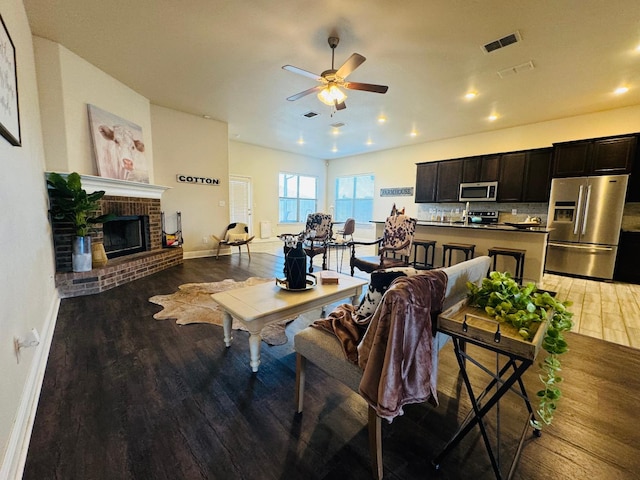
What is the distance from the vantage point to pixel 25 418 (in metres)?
1.42

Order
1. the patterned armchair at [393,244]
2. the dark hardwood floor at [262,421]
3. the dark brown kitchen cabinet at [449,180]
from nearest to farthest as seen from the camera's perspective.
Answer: the dark hardwood floor at [262,421]
the patterned armchair at [393,244]
the dark brown kitchen cabinet at [449,180]

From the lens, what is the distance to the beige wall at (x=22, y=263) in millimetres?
1296

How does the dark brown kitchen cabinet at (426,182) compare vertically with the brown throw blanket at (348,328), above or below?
above

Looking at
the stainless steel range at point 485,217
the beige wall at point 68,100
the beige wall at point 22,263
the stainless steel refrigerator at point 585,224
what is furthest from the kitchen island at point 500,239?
the beige wall at point 68,100

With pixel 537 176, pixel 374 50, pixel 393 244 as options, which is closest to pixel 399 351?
pixel 393 244

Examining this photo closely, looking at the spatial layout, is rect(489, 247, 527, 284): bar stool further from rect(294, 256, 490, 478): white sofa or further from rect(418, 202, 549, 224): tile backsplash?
rect(294, 256, 490, 478): white sofa

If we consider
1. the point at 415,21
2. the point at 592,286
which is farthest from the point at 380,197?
the point at 415,21

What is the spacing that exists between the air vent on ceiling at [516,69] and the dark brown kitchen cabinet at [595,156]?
A: 237 centimetres

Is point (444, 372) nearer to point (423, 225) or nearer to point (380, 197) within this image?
point (423, 225)

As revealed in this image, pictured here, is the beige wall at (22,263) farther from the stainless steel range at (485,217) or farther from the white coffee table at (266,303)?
the stainless steel range at (485,217)

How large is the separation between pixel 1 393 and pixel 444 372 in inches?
98.6

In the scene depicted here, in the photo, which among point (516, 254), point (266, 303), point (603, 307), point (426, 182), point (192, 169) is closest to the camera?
point (266, 303)

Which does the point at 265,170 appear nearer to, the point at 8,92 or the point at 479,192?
A: the point at 479,192

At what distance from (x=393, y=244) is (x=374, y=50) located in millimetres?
2535
